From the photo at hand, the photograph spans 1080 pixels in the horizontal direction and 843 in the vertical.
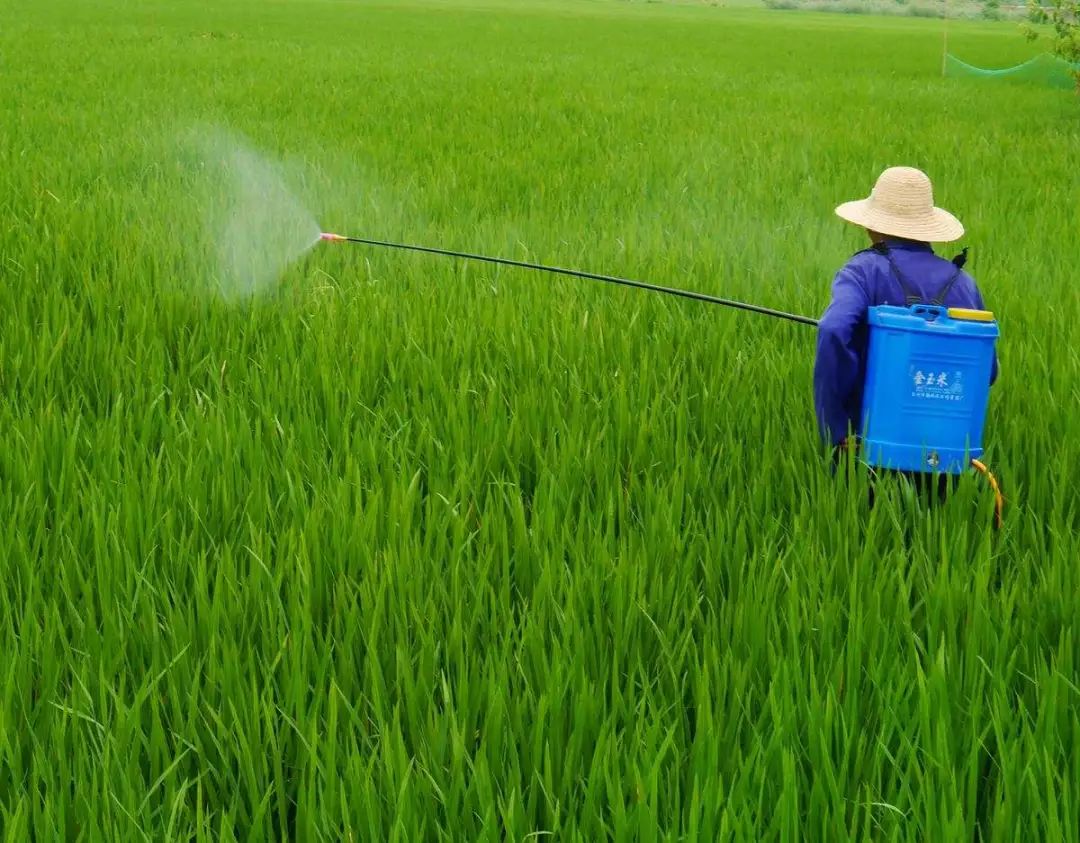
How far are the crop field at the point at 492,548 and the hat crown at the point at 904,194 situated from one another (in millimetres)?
491

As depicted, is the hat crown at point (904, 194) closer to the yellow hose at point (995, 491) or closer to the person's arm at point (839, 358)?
the person's arm at point (839, 358)

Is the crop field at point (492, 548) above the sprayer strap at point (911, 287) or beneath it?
beneath

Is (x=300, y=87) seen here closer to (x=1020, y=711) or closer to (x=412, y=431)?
(x=412, y=431)

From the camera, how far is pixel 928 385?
1.87 m

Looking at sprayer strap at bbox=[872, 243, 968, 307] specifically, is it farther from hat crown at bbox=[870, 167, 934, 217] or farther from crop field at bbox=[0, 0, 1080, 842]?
crop field at bbox=[0, 0, 1080, 842]

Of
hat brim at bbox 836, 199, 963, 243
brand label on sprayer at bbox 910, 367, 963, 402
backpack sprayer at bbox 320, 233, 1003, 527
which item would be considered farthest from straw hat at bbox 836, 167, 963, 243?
brand label on sprayer at bbox 910, 367, 963, 402

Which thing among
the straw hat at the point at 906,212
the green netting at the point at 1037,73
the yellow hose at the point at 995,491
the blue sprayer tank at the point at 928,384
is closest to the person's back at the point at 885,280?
the straw hat at the point at 906,212

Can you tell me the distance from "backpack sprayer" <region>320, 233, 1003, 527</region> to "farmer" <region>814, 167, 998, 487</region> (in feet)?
0.33

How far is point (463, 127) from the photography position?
7.75 meters

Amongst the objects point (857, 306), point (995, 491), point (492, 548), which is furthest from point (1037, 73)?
point (492, 548)

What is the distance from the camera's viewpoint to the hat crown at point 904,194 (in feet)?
7.04

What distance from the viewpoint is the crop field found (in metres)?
1.18

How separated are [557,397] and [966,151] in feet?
18.7

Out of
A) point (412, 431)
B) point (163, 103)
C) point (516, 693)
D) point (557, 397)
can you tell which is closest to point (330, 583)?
point (516, 693)
